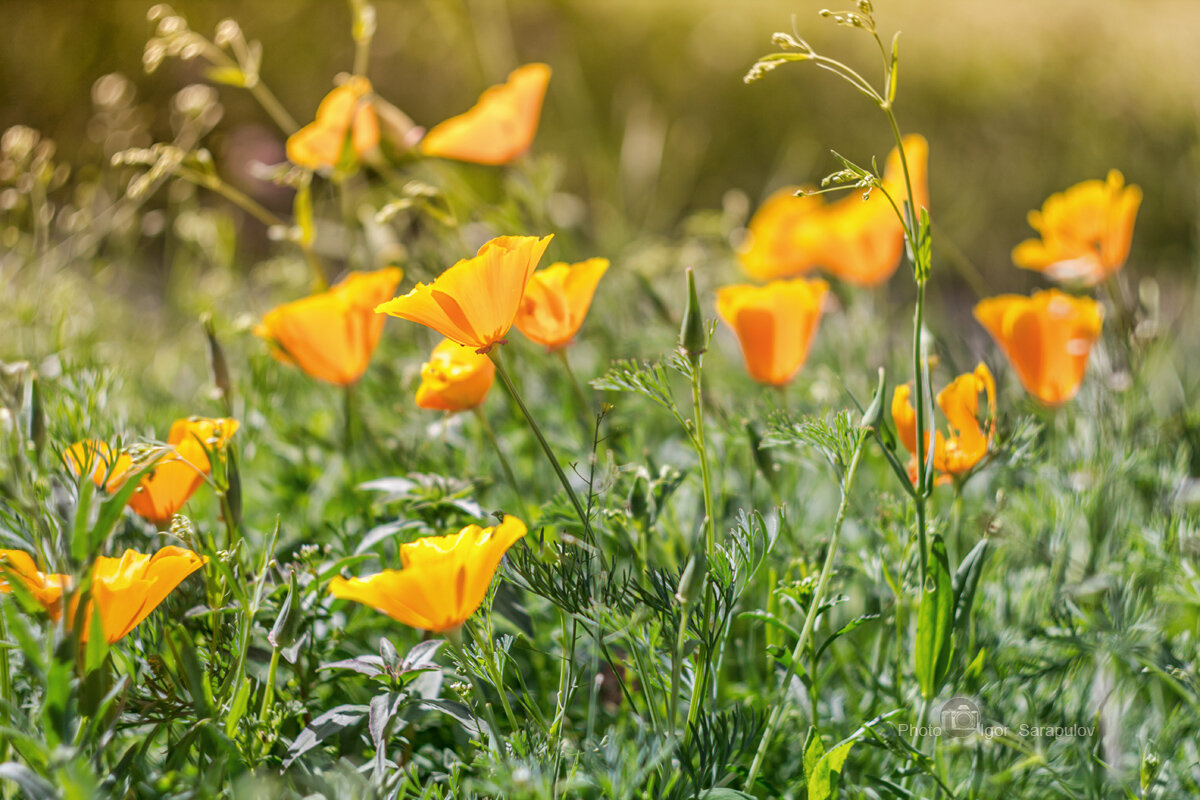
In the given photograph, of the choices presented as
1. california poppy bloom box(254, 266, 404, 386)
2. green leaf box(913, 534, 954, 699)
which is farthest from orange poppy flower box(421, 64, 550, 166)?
green leaf box(913, 534, 954, 699)

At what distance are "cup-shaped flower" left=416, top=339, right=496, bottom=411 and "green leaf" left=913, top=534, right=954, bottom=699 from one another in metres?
0.36

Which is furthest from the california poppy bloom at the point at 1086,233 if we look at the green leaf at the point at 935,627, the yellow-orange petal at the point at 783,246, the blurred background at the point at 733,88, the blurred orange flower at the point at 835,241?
the blurred background at the point at 733,88

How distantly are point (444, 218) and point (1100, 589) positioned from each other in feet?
2.21

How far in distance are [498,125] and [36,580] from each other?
73 centimetres

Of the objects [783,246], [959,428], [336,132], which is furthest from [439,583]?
[783,246]

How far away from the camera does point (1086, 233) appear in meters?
1.02

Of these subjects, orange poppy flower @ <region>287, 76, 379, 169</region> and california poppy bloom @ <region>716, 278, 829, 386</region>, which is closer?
california poppy bloom @ <region>716, 278, 829, 386</region>

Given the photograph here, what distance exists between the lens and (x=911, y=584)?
28.7 inches

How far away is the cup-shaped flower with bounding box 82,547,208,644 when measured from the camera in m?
0.53

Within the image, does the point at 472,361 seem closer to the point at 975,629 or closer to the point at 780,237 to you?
the point at 975,629

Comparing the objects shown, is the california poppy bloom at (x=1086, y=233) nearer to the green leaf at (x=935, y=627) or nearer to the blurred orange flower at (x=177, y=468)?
the green leaf at (x=935, y=627)

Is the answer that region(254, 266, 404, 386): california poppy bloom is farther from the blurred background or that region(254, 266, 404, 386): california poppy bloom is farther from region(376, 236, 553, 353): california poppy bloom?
the blurred background

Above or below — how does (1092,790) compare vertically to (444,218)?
below

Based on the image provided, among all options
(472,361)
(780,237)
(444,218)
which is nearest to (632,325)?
(780,237)
